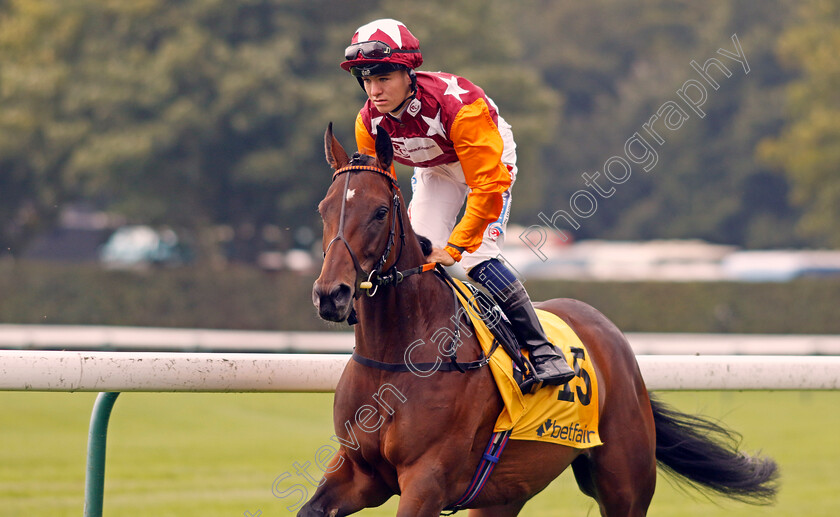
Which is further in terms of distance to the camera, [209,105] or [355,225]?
[209,105]

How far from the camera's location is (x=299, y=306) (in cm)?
1964

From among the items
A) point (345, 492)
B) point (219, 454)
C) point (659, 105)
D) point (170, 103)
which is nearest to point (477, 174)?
point (345, 492)

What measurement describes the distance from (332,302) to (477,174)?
34.4 inches

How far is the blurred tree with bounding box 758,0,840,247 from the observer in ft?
93.3

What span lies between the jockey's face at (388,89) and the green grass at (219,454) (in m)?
2.37

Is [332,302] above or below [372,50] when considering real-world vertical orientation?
below

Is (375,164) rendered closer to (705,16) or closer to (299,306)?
(299,306)

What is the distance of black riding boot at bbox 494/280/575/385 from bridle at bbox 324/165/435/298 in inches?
15.8

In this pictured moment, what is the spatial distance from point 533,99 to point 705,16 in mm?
21433

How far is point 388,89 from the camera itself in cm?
379

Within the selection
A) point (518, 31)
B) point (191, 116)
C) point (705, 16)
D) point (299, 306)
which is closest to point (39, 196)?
point (191, 116)

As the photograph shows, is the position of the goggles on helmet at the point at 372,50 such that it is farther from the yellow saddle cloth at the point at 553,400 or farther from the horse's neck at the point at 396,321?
the yellow saddle cloth at the point at 553,400

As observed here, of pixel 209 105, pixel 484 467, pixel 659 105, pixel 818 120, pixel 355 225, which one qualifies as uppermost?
pixel 355 225

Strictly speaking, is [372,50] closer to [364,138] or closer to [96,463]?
[364,138]
